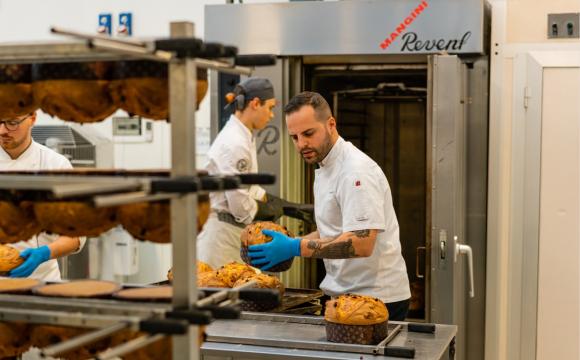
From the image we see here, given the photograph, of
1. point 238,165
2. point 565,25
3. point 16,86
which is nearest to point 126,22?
point 238,165

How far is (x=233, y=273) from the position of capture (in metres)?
3.16

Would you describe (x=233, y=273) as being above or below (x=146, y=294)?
below

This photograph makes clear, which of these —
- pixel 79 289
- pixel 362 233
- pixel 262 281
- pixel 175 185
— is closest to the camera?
pixel 175 185

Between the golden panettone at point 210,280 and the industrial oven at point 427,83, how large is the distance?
43.6 inches

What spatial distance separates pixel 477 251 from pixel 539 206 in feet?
1.19

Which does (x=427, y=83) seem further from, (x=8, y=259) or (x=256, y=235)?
(x=8, y=259)

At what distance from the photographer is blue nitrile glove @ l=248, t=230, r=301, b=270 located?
3074 millimetres

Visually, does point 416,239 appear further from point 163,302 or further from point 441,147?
point 163,302

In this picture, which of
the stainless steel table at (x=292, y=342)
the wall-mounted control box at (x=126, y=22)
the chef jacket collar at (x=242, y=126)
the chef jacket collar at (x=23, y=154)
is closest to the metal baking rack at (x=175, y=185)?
the stainless steel table at (x=292, y=342)

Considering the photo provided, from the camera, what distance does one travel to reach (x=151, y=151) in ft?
17.5

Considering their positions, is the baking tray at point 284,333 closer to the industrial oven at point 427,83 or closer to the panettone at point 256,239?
the panettone at point 256,239

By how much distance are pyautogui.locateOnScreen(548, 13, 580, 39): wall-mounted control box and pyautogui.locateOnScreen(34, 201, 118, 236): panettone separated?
112 inches

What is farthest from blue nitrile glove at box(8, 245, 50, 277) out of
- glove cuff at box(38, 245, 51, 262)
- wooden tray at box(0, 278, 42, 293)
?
wooden tray at box(0, 278, 42, 293)

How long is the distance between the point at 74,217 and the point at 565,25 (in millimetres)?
2930
